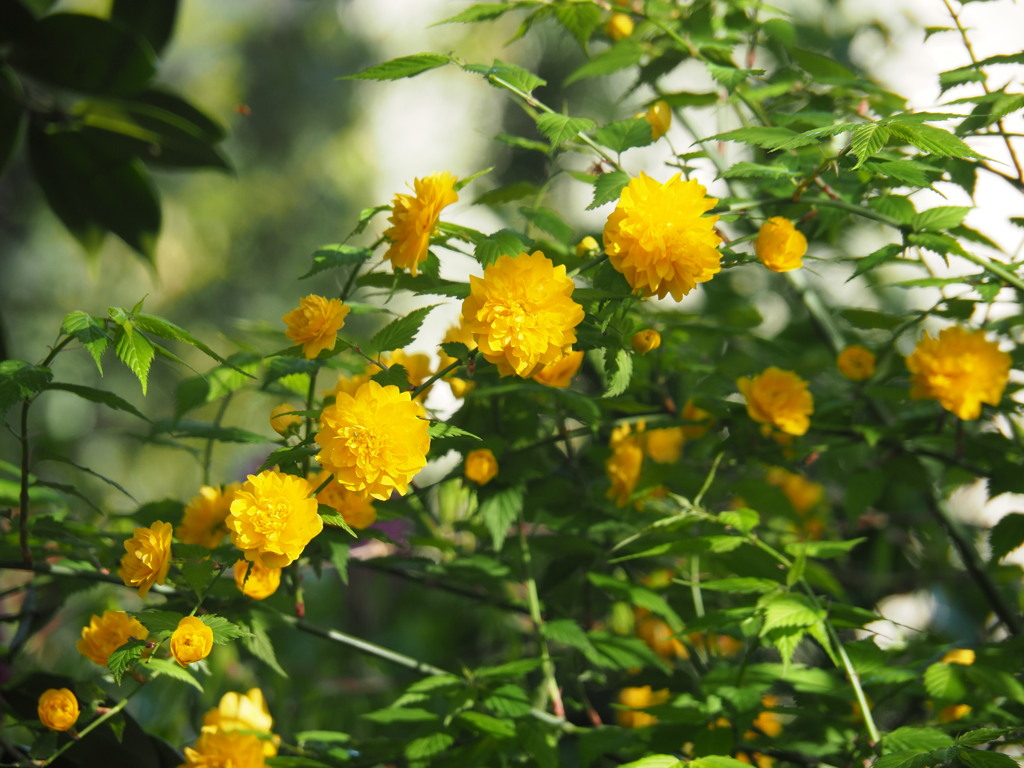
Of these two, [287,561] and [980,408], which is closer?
[287,561]

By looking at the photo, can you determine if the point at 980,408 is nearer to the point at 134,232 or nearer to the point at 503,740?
the point at 503,740

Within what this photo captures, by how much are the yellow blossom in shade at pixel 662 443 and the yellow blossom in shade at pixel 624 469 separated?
0.23 ft

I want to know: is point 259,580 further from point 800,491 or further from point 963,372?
point 800,491

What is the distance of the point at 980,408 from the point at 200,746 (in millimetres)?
545

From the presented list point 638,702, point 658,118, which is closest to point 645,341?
point 658,118

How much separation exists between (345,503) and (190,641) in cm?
14

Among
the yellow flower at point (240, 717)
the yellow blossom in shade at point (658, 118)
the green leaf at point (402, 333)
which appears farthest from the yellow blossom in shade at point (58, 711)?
the yellow blossom in shade at point (658, 118)

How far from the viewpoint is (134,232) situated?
82cm

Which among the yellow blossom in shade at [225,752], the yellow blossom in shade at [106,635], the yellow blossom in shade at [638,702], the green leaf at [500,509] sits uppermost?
the green leaf at [500,509]

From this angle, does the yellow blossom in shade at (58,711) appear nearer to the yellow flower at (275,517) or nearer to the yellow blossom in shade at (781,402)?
the yellow flower at (275,517)

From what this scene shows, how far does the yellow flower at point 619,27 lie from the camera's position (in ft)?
2.32

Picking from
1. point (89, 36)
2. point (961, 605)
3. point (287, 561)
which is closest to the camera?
point (287, 561)

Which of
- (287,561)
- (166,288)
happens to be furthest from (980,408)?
(166,288)

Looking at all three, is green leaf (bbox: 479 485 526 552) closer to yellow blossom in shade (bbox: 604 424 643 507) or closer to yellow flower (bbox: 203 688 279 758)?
yellow blossom in shade (bbox: 604 424 643 507)
